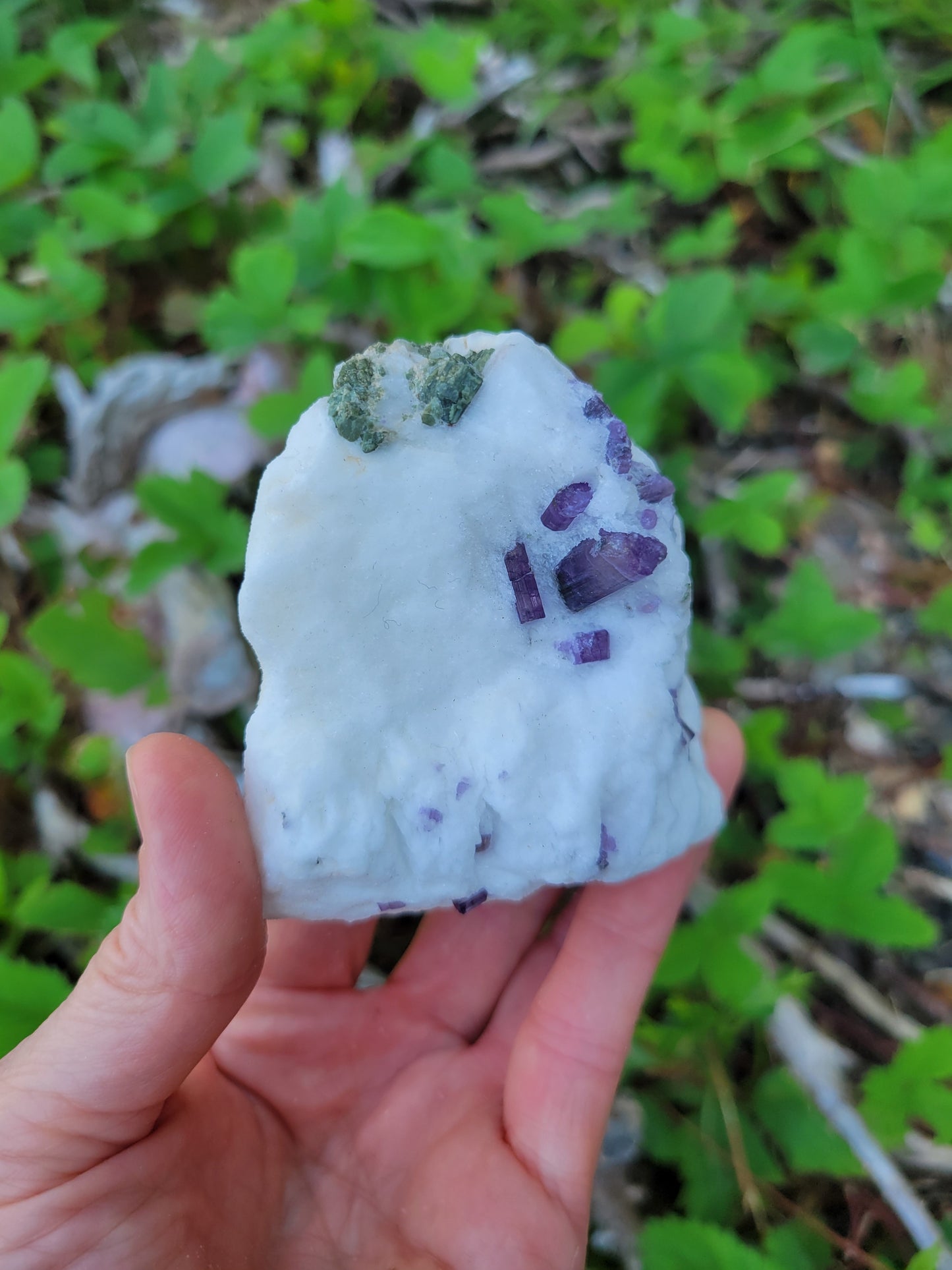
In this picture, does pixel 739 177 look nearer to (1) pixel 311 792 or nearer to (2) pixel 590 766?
(2) pixel 590 766

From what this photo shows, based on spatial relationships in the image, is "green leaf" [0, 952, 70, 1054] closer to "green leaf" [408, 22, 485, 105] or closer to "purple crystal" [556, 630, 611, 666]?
"purple crystal" [556, 630, 611, 666]

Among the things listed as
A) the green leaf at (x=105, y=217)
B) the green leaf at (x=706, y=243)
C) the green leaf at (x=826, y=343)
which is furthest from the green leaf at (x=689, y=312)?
the green leaf at (x=105, y=217)

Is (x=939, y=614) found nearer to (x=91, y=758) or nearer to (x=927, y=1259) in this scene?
(x=927, y=1259)

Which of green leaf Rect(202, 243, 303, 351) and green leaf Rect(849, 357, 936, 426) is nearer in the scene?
green leaf Rect(202, 243, 303, 351)

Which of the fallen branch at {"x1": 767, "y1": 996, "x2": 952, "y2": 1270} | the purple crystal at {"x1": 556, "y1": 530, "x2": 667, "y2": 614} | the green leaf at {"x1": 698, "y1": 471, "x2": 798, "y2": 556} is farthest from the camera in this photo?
the green leaf at {"x1": 698, "y1": 471, "x2": 798, "y2": 556}

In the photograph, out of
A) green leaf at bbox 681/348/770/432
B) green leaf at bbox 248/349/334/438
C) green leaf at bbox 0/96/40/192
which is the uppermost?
green leaf at bbox 0/96/40/192

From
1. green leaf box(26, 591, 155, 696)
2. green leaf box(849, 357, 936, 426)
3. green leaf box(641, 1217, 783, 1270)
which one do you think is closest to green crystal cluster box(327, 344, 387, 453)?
green leaf box(26, 591, 155, 696)

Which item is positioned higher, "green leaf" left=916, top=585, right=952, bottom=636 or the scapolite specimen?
the scapolite specimen

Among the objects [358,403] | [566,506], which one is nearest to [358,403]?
[358,403]
